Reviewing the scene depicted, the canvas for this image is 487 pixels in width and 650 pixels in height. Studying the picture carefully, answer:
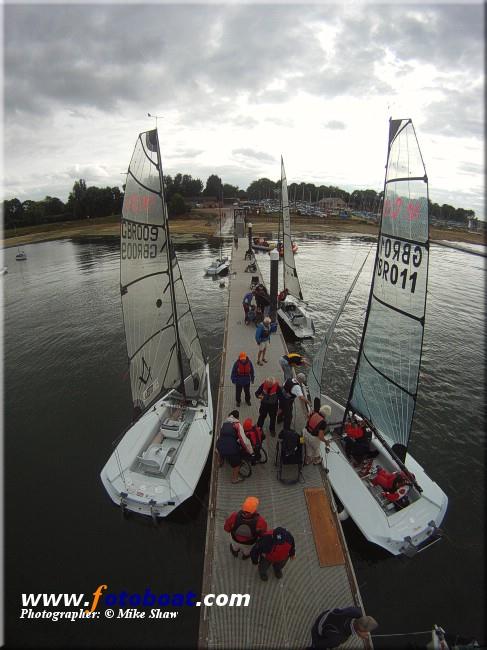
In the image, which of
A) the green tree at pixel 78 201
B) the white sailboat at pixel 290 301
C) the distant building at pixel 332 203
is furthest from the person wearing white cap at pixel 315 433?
the distant building at pixel 332 203

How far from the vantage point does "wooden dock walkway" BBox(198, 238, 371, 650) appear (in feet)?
16.5

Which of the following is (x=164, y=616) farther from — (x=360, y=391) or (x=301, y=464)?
(x=360, y=391)

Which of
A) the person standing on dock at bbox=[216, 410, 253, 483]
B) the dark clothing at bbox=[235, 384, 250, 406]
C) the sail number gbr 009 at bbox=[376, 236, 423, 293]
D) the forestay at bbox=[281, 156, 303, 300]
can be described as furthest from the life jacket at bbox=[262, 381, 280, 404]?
the forestay at bbox=[281, 156, 303, 300]

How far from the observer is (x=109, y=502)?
9203 millimetres

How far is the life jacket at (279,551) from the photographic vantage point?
5137 mm

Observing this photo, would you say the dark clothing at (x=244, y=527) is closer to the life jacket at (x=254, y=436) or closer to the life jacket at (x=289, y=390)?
the life jacket at (x=254, y=436)

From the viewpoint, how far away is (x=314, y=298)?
28.2 meters

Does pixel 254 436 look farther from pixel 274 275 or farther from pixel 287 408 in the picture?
pixel 274 275

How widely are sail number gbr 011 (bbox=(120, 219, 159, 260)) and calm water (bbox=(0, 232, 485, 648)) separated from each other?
6.30 m

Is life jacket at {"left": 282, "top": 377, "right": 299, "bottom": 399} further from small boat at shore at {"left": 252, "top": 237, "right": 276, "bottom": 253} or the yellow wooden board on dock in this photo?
small boat at shore at {"left": 252, "top": 237, "right": 276, "bottom": 253}

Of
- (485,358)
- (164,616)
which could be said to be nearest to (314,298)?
(485,358)

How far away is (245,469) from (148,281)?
5.05 meters

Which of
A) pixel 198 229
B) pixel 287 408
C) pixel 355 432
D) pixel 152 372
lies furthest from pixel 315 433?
pixel 198 229

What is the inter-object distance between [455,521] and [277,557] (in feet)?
20.3
